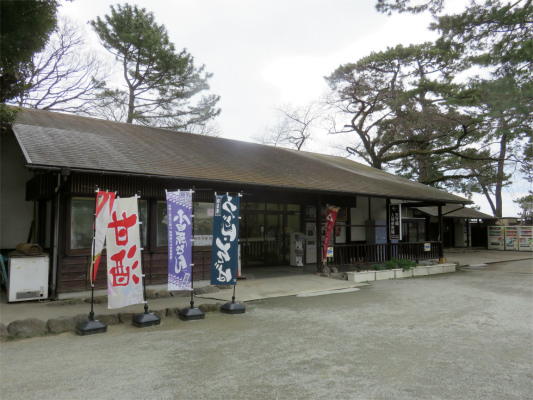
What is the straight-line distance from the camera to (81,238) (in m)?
7.88

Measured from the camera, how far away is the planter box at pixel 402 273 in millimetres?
12189

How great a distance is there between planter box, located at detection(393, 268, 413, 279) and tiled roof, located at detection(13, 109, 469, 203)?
248cm

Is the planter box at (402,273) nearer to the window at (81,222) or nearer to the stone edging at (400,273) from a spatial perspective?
the stone edging at (400,273)

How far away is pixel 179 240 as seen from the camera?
662 cm

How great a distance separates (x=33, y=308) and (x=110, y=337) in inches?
97.6

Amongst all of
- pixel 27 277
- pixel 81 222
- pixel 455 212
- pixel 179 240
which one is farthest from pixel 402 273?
pixel 455 212

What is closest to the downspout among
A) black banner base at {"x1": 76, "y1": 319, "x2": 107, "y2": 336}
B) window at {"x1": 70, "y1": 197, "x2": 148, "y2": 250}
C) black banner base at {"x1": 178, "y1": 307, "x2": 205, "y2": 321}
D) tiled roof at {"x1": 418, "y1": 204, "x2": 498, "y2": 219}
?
window at {"x1": 70, "y1": 197, "x2": 148, "y2": 250}

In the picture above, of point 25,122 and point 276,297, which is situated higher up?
point 25,122

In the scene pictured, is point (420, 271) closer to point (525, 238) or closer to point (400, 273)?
point (400, 273)

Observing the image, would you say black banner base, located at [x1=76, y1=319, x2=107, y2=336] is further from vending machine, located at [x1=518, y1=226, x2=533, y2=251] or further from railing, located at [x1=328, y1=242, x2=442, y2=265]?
vending machine, located at [x1=518, y1=226, x2=533, y2=251]

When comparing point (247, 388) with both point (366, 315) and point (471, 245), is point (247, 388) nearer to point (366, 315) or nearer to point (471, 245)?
point (366, 315)

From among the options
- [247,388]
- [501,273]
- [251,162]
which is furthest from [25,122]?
[501,273]

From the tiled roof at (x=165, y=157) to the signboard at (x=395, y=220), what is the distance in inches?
26.2

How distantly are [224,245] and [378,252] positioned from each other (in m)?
8.22
